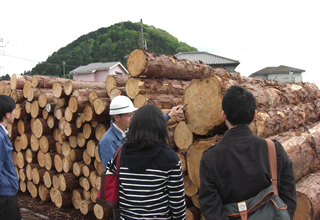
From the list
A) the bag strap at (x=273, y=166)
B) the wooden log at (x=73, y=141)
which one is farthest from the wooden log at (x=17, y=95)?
the bag strap at (x=273, y=166)

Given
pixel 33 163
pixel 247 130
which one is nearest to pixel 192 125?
Result: pixel 247 130

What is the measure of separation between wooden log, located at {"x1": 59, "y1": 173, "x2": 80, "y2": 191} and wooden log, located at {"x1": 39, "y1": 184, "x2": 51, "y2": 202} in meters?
0.60

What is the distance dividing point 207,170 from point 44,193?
4687 mm

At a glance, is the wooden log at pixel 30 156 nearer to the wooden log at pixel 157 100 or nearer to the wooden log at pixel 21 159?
the wooden log at pixel 21 159

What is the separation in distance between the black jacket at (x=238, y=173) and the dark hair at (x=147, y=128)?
380 millimetres

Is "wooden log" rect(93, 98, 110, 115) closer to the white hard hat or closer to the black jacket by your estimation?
the white hard hat

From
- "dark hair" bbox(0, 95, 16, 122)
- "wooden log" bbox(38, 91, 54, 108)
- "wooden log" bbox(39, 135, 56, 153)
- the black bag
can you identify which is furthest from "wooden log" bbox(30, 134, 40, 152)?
the black bag

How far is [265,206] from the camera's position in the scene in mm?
1458

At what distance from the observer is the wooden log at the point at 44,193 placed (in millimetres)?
4871

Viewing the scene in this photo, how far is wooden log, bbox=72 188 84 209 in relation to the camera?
4.48m

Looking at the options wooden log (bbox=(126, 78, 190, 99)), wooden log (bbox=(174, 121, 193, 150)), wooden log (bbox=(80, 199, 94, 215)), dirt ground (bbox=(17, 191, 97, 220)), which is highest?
wooden log (bbox=(126, 78, 190, 99))

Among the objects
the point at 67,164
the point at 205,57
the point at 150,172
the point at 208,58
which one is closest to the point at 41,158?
the point at 67,164

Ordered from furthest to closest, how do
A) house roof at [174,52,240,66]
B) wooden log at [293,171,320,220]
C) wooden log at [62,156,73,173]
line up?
house roof at [174,52,240,66], wooden log at [62,156,73,173], wooden log at [293,171,320,220]

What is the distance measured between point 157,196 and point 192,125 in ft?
4.15
